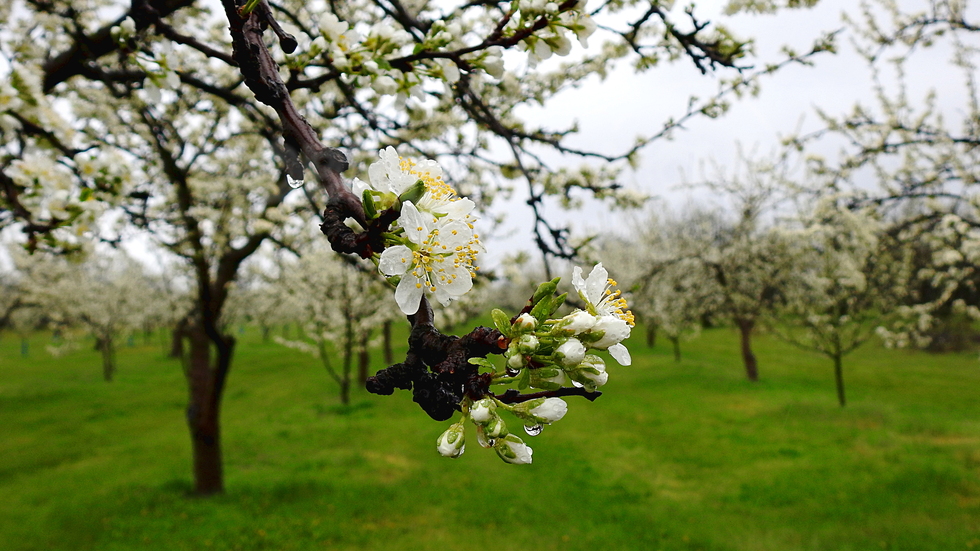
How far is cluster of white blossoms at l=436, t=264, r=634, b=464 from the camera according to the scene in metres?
0.86

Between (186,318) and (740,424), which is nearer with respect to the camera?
(186,318)

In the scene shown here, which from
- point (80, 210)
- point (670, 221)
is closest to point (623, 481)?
point (80, 210)

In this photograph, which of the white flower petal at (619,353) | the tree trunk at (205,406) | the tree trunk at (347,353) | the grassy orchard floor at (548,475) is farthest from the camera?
the tree trunk at (347,353)

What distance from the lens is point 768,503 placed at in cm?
690

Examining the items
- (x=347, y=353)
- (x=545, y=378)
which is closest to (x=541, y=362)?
(x=545, y=378)

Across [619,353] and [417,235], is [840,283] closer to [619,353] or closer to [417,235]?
[619,353]

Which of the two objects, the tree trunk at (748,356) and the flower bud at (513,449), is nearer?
the flower bud at (513,449)

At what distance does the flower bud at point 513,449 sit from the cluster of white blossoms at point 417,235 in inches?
10.3

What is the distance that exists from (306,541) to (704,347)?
1998 cm

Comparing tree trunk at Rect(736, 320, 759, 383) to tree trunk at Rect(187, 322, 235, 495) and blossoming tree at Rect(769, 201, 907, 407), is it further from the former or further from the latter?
tree trunk at Rect(187, 322, 235, 495)

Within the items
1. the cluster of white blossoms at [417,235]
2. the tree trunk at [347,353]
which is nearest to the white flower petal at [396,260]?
the cluster of white blossoms at [417,235]

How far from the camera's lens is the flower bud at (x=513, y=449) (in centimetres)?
90

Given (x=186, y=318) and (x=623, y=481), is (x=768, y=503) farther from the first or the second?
(x=186, y=318)

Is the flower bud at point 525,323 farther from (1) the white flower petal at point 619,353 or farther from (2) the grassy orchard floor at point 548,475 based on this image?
(2) the grassy orchard floor at point 548,475
